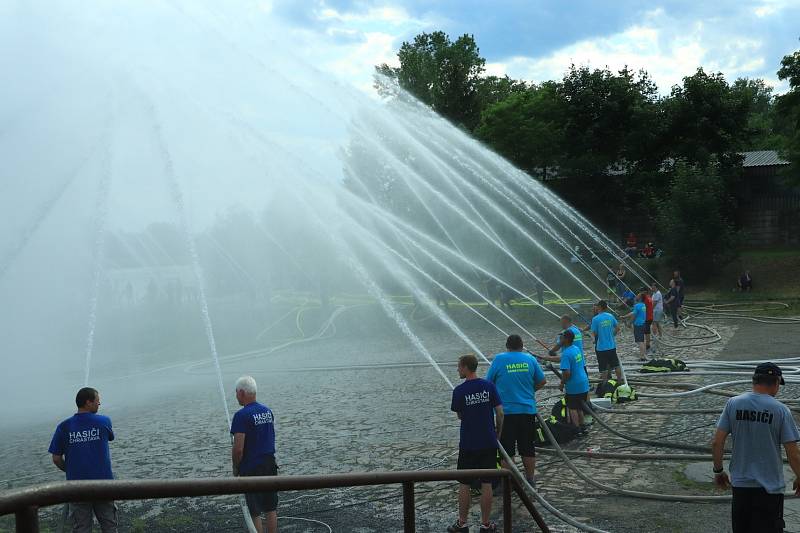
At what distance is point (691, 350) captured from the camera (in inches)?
822

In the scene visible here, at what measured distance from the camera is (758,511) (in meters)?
5.91

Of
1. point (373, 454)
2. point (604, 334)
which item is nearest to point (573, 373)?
point (604, 334)

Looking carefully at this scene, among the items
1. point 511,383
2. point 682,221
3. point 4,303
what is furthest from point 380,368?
point 682,221

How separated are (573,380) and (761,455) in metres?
5.53

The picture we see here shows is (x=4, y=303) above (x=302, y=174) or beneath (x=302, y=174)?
beneath

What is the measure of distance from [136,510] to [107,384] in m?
17.0

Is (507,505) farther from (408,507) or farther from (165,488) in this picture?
(165,488)

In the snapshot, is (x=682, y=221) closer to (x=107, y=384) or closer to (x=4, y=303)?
(x=107, y=384)

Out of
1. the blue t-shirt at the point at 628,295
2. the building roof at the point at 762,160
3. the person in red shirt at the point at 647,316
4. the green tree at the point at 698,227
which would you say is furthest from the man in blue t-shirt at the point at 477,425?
the building roof at the point at 762,160

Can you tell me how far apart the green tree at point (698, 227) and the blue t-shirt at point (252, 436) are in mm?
34329

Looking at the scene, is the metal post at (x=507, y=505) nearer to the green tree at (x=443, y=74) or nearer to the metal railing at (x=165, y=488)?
the metal railing at (x=165, y=488)

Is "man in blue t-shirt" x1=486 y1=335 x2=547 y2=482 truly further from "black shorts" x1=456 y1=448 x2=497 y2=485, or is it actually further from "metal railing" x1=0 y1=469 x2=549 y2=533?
"metal railing" x1=0 y1=469 x2=549 y2=533

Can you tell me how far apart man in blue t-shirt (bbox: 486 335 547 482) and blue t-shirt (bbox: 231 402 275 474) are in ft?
10.1

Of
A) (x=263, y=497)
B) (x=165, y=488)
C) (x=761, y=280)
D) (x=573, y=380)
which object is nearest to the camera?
(x=165, y=488)
